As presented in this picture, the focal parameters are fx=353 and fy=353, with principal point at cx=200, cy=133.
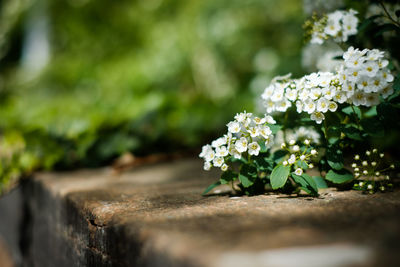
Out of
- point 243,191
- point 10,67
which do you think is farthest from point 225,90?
point 10,67

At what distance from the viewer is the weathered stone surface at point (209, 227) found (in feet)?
2.09

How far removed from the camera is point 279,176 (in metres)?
1.08

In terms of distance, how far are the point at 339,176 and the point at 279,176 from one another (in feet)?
0.71

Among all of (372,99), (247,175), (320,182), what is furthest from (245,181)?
(372,99)

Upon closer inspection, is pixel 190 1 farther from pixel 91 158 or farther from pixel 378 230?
pixel 378 230

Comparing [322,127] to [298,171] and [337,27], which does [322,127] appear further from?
[337,27]

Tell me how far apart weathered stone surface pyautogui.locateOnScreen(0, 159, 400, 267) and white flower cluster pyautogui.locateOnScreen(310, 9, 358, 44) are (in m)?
0.61

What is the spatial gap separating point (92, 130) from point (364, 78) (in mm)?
1836

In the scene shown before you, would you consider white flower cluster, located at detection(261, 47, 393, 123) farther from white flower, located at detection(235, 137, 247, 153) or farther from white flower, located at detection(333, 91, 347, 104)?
white flower, located at detection(235, 137, 247, 153)

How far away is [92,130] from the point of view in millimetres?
2412

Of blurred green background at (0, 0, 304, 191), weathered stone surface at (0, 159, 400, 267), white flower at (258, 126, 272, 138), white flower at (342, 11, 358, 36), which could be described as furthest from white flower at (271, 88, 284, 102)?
blurred green background at (0, 0, 304, 191)

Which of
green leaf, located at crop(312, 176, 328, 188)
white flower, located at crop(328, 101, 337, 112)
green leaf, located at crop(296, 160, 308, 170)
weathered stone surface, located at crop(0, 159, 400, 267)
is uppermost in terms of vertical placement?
white flower, located at crop(328, 101, 337, 112)

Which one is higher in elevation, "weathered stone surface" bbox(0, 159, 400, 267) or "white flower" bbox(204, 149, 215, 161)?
"white flower" bbox(204, 149, 215, 161)

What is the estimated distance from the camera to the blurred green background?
95.5 inches
